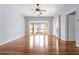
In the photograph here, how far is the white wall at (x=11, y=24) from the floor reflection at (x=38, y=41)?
0.73 feet

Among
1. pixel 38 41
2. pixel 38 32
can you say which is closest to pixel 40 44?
pixel 38 41

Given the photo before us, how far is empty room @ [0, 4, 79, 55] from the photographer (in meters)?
2.21

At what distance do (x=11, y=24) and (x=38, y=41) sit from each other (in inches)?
22.3

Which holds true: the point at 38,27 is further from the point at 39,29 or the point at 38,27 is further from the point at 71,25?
the point at 71,25

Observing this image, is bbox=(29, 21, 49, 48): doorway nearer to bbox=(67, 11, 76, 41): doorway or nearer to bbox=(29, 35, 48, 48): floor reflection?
bbox=(29, 35, 48, 48): floor reflection

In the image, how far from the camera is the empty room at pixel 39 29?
221 centimetres

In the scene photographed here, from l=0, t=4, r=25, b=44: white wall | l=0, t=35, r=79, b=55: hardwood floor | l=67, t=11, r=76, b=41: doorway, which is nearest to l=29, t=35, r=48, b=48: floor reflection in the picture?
l=0, t=35, r=79, b=55: hardwood floor

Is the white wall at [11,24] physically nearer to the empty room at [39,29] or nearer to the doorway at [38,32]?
the empty room at [39,29]

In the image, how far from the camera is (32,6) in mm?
2021

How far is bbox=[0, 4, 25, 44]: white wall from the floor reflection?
224 millimetres
